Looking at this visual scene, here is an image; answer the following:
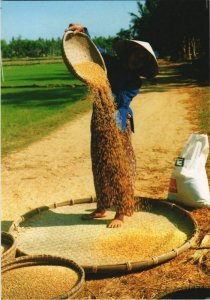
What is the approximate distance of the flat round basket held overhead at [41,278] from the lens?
2.71m

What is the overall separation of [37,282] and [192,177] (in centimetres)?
203

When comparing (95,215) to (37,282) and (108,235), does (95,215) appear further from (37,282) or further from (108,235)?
(37,282)

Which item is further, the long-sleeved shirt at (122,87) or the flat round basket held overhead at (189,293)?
the long-sleeved shirt at (122,87)

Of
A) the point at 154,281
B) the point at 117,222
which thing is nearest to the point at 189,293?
the point at 154,281

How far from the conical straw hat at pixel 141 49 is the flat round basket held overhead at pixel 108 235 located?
1347 mm

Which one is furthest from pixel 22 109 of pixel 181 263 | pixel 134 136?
pixel 181 263

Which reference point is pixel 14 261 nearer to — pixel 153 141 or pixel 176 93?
pixel 153 141

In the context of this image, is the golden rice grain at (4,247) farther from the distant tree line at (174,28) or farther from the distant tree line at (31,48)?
the distant tree line at (31,48)

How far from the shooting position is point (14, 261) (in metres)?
3.06

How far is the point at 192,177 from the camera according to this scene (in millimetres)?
4242

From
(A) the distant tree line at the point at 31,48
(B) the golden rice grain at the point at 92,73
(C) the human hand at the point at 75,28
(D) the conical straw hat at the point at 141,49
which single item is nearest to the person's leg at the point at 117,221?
(B) the golden rice grain at the point at 92,73

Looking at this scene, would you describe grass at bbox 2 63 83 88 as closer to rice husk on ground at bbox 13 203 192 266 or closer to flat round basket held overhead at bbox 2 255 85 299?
rice husk on ground at bbox 13 203 192 266

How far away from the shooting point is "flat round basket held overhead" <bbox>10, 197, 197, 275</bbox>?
3.27 meters

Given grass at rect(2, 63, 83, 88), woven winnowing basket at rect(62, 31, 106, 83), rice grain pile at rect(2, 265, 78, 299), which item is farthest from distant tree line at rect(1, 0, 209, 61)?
grass at rect(2, 63, 83, 88)
